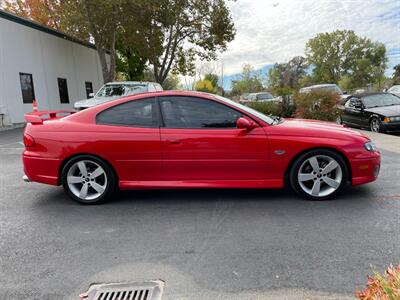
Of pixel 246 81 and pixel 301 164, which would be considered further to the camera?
pixel 246 81

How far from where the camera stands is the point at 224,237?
338 cm

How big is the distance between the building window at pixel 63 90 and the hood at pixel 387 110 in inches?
655

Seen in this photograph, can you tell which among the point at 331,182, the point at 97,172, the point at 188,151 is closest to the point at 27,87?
the point at 97,172

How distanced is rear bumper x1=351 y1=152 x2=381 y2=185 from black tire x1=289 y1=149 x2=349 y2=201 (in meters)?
0.10

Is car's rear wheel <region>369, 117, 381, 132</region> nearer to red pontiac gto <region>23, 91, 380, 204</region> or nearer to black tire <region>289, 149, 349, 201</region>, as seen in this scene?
red pontiac gto <region>23, 91, 380, 204</region>

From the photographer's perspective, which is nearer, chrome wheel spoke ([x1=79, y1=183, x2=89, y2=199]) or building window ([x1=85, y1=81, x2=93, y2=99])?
chrome wheel spoke ([x1=79, y1=183, x2=89, y2=199])

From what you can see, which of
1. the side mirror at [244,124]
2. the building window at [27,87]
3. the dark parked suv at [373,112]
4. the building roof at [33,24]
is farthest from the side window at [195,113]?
the building window at [27,87]

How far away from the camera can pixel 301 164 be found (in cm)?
426

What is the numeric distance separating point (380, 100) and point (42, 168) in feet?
36.2

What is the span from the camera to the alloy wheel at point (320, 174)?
426cm

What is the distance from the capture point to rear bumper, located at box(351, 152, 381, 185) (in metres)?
4.24

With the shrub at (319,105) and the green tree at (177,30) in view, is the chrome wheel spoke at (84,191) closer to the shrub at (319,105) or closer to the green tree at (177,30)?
the shrub at (319,105)

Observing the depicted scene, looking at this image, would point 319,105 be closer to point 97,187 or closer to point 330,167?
→ point 330,167

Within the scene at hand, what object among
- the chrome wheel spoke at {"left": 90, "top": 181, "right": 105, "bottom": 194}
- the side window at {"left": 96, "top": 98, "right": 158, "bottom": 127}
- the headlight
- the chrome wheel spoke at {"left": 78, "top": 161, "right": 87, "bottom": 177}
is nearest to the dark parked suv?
the headlight
